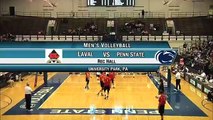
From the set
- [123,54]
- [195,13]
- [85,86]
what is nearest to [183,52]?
[195,13]

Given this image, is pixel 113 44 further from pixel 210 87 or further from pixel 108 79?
pixel 210 87

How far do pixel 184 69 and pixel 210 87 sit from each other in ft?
24.3

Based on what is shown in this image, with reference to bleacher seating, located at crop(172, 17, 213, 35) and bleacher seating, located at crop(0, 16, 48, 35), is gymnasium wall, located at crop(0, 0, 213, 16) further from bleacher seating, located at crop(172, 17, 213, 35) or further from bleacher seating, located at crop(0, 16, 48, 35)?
bleacher seating, located at crop(0, 16, 48, 35)

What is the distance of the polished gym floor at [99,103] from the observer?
50.2 feet

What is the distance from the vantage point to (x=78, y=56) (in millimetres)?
10453

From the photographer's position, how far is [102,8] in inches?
1537

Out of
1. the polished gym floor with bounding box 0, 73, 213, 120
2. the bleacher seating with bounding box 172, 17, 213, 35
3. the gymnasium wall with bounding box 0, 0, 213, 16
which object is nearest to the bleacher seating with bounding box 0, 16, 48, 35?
the gymnasium wall with bounding box 0, 0, 213, 16

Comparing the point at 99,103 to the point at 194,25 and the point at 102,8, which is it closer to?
the point at 102,8
